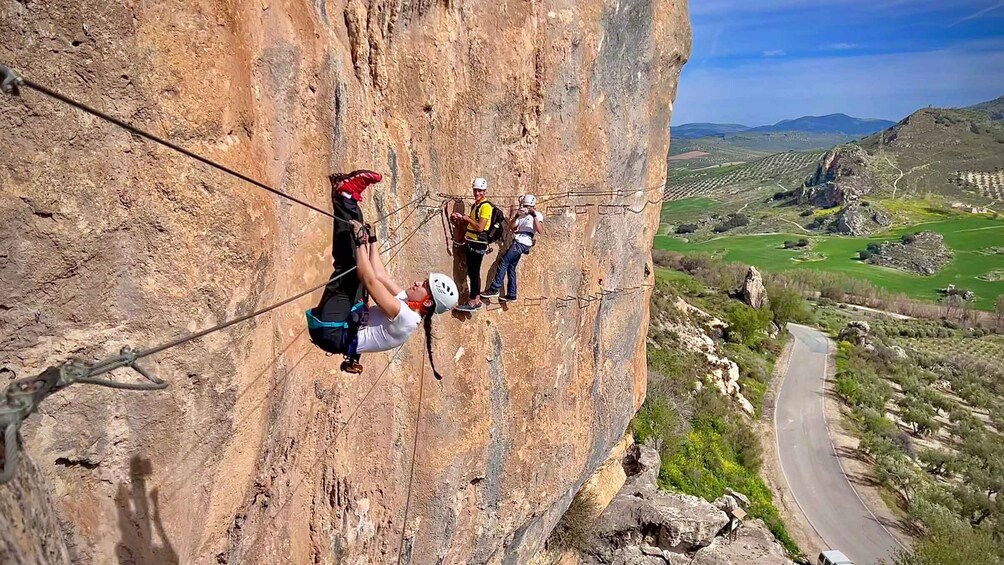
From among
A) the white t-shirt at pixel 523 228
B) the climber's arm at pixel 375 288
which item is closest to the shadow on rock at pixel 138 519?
the climber's arm at pixel 375 288

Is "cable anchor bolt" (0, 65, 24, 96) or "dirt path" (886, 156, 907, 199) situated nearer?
"cable anchor bolt" (0, 65, 24, 96)

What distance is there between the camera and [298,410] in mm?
5227

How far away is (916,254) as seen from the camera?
81250 mm

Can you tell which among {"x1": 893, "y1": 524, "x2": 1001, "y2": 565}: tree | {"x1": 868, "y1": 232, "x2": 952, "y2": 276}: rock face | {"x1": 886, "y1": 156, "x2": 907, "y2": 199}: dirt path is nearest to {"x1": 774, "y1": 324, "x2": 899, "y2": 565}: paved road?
{"x1": 893, "y1": 524, "x2": 1001, "y2": 565}: tree

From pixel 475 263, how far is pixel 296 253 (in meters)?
2.49

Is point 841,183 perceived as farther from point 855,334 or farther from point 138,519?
point 138,519

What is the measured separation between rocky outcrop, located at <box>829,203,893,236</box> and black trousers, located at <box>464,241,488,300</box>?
106588 mm

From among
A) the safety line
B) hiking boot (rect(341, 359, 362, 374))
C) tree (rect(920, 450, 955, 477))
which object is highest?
the safety line

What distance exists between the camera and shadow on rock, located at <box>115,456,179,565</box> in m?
3.87

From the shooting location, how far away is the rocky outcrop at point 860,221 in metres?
96.3

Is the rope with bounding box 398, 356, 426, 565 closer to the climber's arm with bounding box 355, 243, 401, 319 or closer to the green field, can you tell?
the climber's arm with bounding box 355, 243, 401, 319

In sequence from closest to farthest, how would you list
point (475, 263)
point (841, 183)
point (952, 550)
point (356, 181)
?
1. point (356, 181)
2. point (475, 263)
3. point (952, 550)
4. point (841, 183)

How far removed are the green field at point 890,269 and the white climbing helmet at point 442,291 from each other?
78.1 metres

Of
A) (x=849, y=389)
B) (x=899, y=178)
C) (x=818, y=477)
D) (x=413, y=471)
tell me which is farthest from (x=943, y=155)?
(x=413, y=471)
